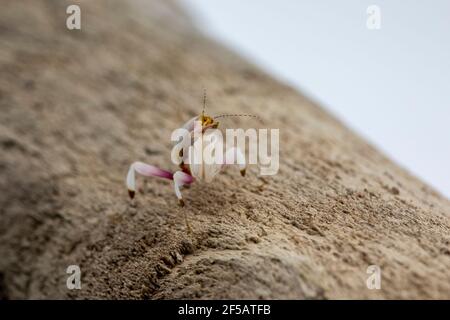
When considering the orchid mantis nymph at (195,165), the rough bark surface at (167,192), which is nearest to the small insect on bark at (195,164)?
the orchid mantis nymph at (195,165)

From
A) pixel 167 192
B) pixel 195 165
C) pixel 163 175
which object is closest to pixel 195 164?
pixel 195 165

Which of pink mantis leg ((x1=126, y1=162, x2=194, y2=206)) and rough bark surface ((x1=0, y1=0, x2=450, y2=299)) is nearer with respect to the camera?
rough bark surface ((x1=0, y1=0, x2=450, y2=299))

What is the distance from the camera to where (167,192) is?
6.68 feet

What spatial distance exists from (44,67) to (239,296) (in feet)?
7.77

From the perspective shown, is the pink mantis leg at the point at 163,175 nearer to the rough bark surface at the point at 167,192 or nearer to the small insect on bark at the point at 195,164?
the small insect on bark at the point at 195,164

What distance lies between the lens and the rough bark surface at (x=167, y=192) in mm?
1366

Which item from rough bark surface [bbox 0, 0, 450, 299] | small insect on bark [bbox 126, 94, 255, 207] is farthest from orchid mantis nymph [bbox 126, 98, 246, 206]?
rough bark surface [bbox 0, 0, 450, 299]

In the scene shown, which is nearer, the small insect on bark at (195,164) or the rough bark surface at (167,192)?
the rough bark surface at (167,192)

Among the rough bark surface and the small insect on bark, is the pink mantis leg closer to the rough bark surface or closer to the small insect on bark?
the small insect on bark

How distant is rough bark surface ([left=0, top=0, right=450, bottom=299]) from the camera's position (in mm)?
1366

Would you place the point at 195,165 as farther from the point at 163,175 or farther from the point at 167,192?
the point at 167,192

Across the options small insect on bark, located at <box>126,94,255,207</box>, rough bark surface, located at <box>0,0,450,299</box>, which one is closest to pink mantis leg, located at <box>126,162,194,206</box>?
small insect on bark, located at <box>126,94,255,207</box>

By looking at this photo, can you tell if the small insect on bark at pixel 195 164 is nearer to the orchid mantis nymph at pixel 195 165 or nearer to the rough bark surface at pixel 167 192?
the orchid mantis nymph at pixel 195 165

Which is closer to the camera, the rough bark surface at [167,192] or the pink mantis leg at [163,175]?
the rough bark surface at [167,192]
